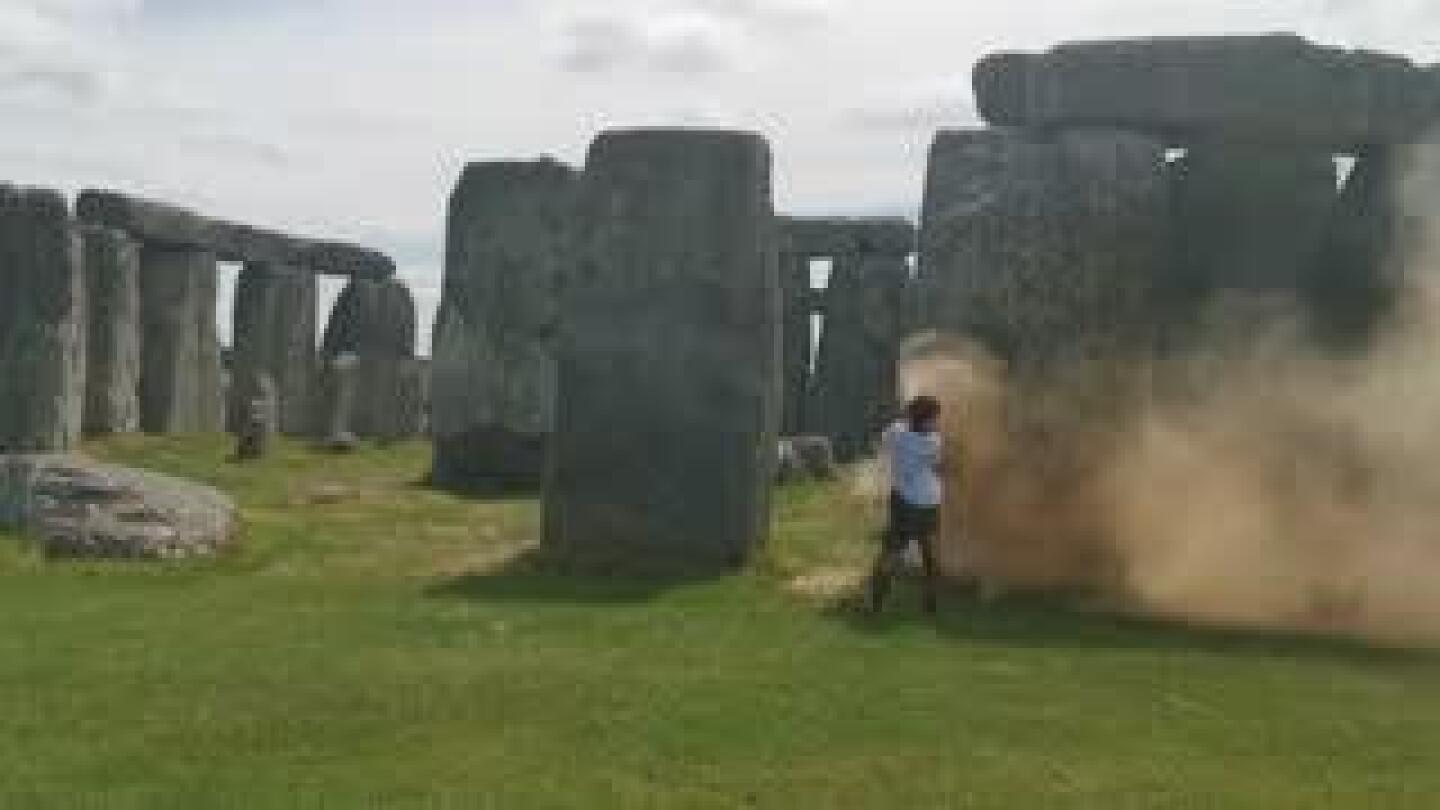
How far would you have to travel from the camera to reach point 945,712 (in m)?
14.4

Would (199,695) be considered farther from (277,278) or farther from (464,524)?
(277,278)

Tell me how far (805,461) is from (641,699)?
51.9ft

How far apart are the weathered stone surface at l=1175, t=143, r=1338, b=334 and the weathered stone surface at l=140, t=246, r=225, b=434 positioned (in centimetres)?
1969

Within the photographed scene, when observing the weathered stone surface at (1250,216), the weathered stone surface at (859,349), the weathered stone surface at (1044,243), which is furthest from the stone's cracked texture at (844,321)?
the weathered stone surface at (1044,243)

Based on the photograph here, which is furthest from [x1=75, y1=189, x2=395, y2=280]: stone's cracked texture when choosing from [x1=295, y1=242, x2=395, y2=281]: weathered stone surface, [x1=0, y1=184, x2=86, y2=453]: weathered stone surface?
[x1=0, y1=184, x2=86, y2=453]: weathered stone surface

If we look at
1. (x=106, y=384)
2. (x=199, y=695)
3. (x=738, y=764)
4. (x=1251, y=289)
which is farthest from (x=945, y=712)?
(x=106, y=384)

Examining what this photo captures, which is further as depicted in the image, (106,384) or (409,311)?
(409,311)

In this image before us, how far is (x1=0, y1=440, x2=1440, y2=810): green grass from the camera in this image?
1230 cm

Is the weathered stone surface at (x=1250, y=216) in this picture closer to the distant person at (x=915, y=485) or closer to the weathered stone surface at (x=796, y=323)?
the distant person at (x=915, y=485)

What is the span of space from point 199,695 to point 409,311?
32.9 metres

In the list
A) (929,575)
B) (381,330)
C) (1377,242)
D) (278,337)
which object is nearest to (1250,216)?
(1377,242)

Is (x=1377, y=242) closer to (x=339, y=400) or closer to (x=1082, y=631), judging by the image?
(x=1082, y=631)

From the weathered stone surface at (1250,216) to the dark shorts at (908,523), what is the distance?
4.45 meters

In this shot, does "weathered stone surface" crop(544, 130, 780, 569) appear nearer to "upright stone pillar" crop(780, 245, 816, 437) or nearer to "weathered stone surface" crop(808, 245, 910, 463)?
"weathered stone surface" crop(808, 245, 910, 463)
